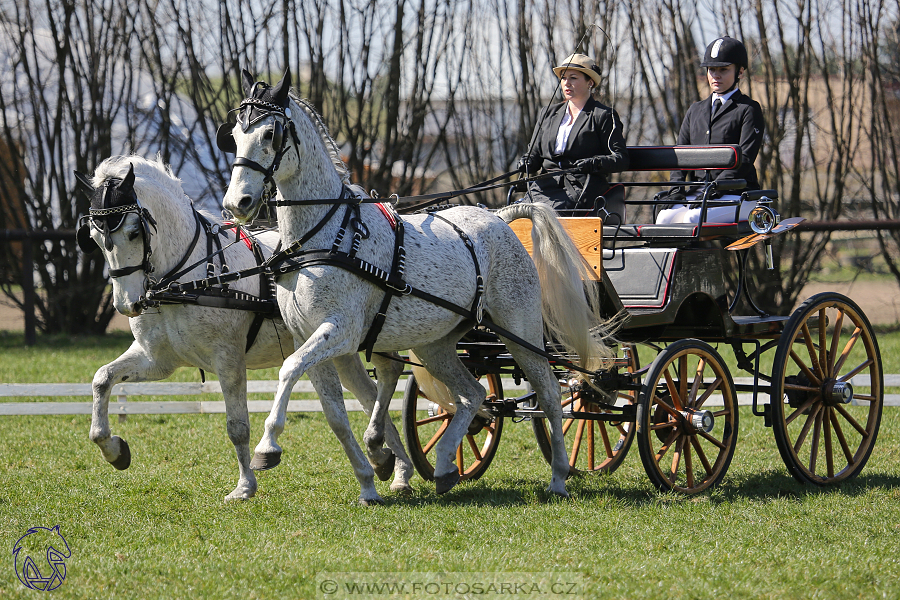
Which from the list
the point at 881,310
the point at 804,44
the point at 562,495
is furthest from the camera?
the point at 881,310

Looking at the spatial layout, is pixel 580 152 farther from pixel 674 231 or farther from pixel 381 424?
pixel 381 424

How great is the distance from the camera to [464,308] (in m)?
4.76

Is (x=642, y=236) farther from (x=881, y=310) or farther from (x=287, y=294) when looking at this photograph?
(x=881, y=310)

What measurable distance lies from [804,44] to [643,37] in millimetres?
2106

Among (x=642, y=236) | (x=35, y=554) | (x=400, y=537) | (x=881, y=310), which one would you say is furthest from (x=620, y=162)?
(x=881, y=310)

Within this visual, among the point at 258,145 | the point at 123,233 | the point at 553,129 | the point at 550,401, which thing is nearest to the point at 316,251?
the point at 258,145

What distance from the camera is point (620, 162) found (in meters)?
5.41

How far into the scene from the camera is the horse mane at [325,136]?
4.48 meters

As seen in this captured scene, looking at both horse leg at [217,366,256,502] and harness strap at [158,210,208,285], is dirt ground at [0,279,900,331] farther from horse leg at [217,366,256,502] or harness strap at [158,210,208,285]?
horse leg at [217,366,256,502]

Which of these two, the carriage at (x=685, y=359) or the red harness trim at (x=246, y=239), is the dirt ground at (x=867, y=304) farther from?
the red harness trim at (x=246, y=239)

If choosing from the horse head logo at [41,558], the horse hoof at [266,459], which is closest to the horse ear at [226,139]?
the horse hoof at [266,459]

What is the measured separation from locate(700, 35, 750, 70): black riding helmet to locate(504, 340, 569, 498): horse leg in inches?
92.5

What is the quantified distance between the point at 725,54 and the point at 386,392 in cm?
301

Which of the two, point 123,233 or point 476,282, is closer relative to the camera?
point 123,233
